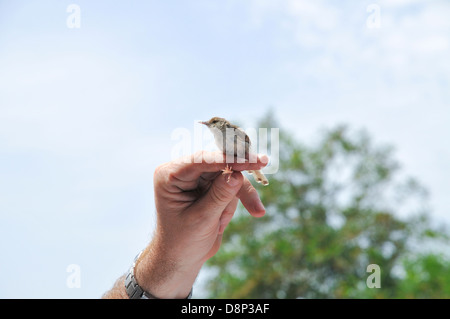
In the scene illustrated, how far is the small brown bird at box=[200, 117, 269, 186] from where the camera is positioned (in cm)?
212

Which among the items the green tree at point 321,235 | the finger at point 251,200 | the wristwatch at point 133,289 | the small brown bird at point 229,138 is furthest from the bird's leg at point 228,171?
the green tree at point 321,235

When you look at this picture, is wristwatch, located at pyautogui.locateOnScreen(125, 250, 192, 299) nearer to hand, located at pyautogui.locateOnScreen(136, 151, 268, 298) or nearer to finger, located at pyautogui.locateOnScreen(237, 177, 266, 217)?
hand, located at pyautogui.locateOnScreen(136, 151, 268, 298)

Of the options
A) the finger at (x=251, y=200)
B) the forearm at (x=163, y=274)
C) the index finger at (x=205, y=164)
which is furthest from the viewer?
the forearm at (x=163, y=274)

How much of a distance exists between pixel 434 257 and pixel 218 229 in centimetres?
1011

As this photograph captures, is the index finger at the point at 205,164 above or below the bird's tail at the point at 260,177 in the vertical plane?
above

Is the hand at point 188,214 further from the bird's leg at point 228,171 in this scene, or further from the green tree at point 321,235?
the green tree at point 321,235

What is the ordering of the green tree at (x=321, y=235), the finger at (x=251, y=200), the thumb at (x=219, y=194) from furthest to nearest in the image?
the green tree at (x=321, y=235) → the finger at (x=251, y=200) → the thumb at (x=219, y=194)

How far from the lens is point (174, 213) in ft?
7.39

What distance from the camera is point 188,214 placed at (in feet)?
7.37

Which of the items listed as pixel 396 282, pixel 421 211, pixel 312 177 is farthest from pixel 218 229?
pixel 421 211

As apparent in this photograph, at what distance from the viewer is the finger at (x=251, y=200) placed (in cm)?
233

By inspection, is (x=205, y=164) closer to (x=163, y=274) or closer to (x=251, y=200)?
(x=251, y=200)

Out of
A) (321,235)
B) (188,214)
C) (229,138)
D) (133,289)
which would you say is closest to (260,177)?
(229,138)
